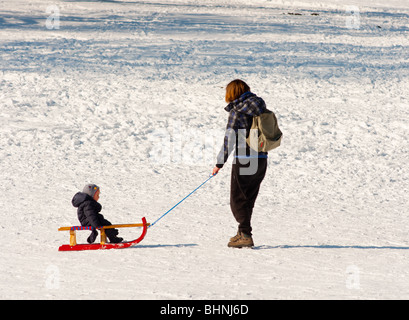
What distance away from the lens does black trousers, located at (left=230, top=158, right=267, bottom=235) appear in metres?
5.50

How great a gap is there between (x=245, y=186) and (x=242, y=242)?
0.57 metres

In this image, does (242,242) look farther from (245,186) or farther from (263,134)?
(263,134)

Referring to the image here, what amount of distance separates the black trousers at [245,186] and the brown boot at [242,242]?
1.9 inches

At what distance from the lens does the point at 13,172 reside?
8477 millimetres

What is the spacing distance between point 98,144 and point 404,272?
20.0 ft

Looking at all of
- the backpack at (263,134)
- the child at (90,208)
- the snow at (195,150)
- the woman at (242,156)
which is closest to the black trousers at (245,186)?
the woman at (242,156)

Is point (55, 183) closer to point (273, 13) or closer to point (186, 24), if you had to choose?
point (186, 24)

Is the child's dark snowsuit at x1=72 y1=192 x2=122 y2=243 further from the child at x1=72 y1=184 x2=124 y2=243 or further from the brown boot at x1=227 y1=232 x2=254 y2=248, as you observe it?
the brown boot at x1=227 y1=232 x2=254 y2=248

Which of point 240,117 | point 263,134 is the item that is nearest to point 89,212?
point 240,117

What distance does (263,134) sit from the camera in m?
5.37

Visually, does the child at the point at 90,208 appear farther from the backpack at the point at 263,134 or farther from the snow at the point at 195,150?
the backpack at the point at 263,134

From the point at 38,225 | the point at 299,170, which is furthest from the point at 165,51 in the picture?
the point at 38,225

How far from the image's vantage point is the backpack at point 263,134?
17.6ft

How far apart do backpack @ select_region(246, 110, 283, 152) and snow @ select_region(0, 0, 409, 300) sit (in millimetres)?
1054
